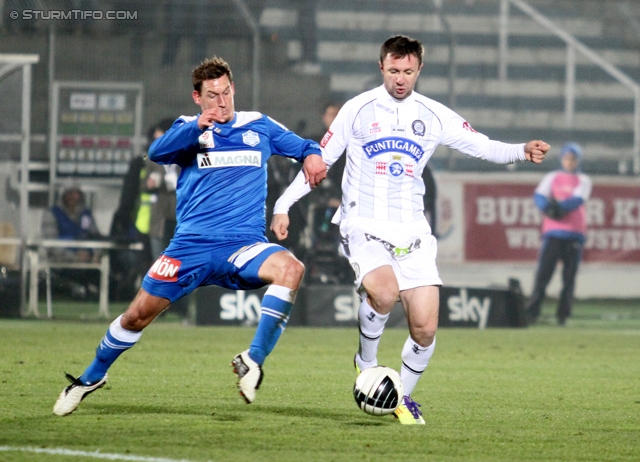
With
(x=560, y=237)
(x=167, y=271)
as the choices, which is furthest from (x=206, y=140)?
(x=560, y=237)

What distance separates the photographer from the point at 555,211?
1362 cm

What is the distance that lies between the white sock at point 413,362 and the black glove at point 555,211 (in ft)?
26.2

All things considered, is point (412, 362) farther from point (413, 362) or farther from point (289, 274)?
point (289, 274)

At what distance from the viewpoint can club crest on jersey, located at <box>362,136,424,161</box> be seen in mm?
6059

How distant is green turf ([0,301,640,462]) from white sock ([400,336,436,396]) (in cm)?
25

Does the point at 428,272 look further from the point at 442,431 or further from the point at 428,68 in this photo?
the point at 428,68

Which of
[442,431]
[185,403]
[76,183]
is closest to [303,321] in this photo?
[76,183]

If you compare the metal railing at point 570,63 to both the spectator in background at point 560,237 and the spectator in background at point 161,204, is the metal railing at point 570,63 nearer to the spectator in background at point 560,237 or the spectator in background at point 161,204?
the spectator in background at point 560,237

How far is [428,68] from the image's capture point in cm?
1425

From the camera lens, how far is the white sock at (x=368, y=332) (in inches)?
235

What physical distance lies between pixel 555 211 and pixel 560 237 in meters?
0.33

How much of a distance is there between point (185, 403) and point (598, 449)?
239 centimetres

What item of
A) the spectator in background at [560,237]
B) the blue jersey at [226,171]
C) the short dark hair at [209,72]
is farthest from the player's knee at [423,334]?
the spectator in background at [560,237]

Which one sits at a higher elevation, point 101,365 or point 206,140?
point 206,140
